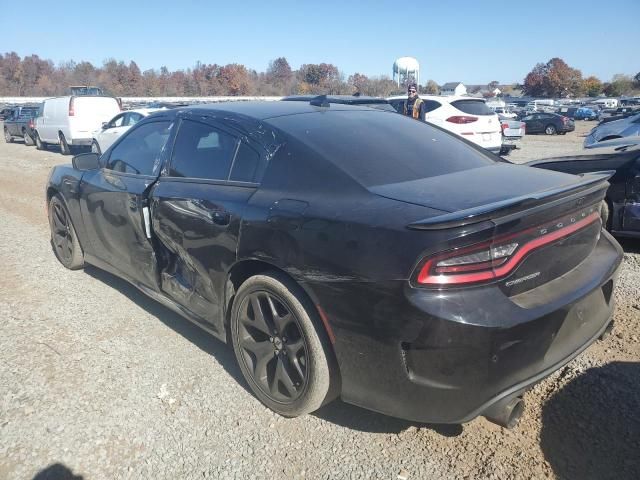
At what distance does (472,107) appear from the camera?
11469 millimetres

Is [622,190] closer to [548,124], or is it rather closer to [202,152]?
[202,152]

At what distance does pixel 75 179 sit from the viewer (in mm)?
4586

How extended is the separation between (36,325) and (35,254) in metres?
2.14

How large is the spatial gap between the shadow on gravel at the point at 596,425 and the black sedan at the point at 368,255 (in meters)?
0.45

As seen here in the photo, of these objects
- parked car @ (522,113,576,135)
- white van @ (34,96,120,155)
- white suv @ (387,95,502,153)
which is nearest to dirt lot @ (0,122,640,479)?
white suv @ (387,95,502,153)

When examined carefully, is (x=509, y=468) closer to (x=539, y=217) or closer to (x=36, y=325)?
(x=539, y=217)

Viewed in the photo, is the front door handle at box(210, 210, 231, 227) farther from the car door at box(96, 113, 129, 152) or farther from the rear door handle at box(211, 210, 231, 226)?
the car door at box(96, 113, 129, 152)

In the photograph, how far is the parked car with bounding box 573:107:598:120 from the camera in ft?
126

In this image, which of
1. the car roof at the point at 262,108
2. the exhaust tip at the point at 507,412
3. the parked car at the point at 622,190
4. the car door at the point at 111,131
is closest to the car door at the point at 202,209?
the car roof at the point at 262,108

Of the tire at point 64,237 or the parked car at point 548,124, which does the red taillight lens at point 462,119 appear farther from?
the parked car at point 548,124

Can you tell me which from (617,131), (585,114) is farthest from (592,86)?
(617,131)

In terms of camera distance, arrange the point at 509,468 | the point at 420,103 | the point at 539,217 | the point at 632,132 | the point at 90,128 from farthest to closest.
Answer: the point at 90,128 → the point at 632,132 → the point at 420,103 → the point at 509,468 → the point at 539,217

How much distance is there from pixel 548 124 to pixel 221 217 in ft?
93.2

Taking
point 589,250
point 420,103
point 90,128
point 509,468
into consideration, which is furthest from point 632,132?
point 90,128
